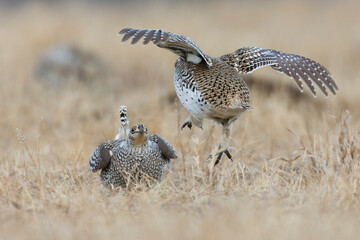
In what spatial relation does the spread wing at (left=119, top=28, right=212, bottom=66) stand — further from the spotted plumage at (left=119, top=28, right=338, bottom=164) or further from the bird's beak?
the bird's beak

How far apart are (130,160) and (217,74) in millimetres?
1039

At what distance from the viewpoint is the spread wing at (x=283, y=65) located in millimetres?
5539

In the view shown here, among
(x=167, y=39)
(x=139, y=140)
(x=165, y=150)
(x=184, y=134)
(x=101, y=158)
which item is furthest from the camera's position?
(x=184, y=134)

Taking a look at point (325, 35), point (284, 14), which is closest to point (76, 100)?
point (325, 35)

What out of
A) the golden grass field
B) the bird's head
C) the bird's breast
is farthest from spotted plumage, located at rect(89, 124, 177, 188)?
the bird's breast

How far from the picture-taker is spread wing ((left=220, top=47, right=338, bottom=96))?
5539 millimetres

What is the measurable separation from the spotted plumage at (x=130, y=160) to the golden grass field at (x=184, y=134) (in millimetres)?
149

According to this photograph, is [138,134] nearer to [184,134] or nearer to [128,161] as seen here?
[128,161]

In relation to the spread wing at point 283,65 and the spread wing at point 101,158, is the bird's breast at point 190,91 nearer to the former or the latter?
the spread wing at point 283,65

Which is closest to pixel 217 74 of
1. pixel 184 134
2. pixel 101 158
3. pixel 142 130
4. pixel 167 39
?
pixel 167 39

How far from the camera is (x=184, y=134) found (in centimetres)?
762

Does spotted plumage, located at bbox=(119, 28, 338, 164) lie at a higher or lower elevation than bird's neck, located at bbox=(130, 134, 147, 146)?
higher

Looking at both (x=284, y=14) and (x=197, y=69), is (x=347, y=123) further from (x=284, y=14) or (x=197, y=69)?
(x=284, y=14)

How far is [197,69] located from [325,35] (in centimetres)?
841
